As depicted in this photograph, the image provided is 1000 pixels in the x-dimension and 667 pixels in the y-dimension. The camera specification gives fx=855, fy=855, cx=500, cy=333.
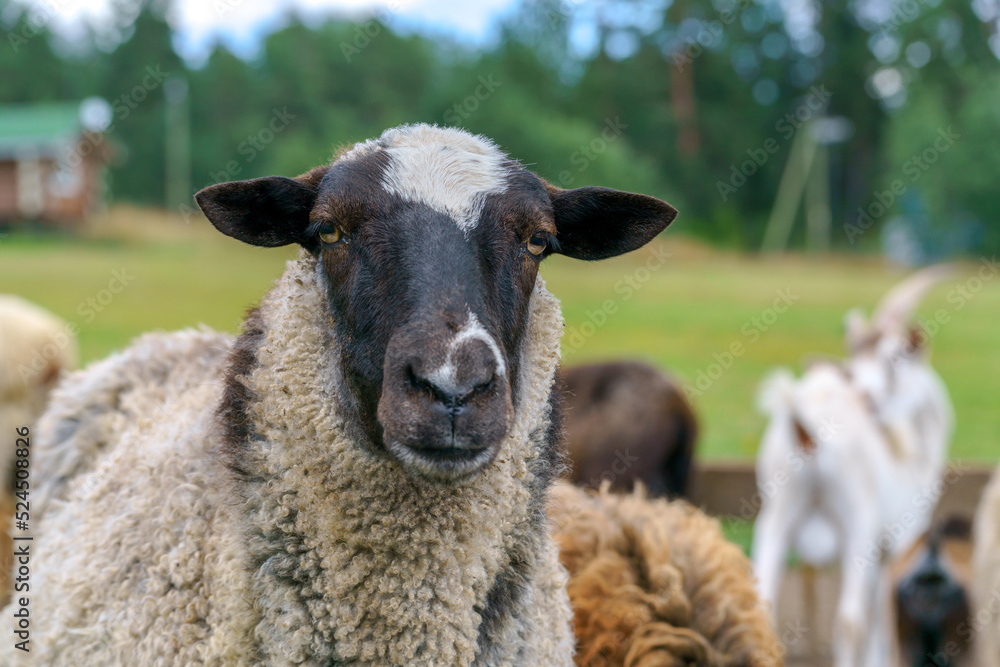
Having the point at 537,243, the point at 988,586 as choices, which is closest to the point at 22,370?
the point at 537,243

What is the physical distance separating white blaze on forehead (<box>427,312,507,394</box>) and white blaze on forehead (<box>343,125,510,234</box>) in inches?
12.8

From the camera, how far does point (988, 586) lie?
418cm

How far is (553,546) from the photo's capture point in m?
2.53

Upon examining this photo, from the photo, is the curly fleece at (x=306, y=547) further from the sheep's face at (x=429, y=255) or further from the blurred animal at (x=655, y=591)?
the blurred animal at (x=655, y=591)

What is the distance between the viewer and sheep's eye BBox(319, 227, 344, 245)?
7.21 feet

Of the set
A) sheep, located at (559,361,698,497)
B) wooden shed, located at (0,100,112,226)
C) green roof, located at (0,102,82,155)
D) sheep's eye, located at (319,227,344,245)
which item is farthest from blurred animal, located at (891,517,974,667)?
green roof, located at (0,102,82,155)

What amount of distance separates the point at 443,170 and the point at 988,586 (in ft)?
11.8

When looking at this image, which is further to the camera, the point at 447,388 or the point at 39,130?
the point at 39,130

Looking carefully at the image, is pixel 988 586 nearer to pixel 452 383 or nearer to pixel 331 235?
pixel 452 383

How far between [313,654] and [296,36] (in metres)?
35.2

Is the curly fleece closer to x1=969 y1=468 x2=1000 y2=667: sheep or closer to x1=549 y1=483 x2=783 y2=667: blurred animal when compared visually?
x1=549 y1=483 x2=783 y2=667: blurred animal

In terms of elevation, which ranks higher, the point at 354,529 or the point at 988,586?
the point at 988,586

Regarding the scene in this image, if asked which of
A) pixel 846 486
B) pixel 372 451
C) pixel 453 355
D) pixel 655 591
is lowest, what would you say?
pixel 655 591

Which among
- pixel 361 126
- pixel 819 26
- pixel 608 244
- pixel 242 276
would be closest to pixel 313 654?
→ pixel 608 244
